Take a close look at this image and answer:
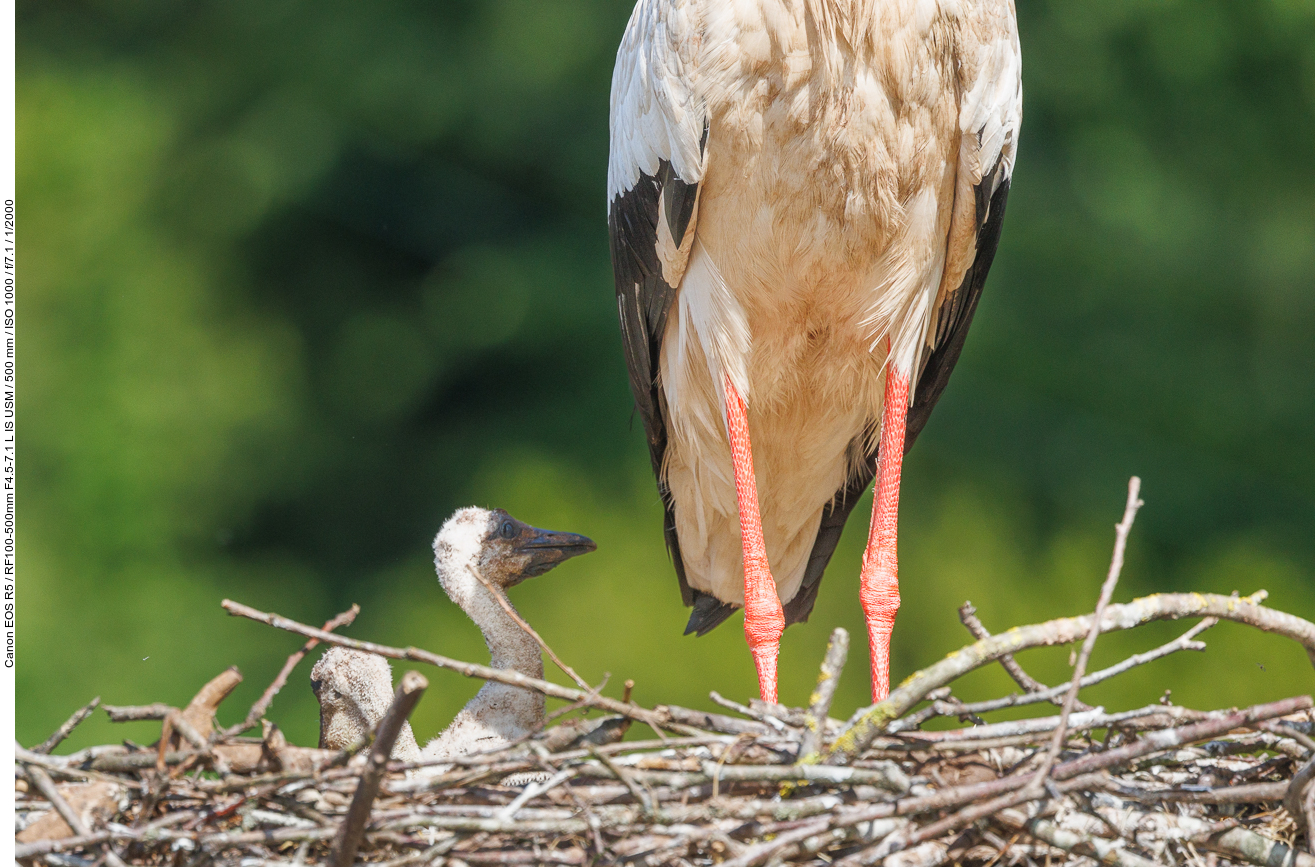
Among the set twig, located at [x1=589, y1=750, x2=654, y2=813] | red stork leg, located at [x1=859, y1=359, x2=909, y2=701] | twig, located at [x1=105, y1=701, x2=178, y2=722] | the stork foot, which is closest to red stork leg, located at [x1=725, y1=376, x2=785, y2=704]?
the stork foot

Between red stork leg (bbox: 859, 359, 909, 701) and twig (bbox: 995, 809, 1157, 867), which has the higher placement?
red stork leg (bbox: 859, 359, 909, 701)

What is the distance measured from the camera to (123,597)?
16.4 ft

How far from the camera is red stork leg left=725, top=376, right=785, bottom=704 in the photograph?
9.30 ft

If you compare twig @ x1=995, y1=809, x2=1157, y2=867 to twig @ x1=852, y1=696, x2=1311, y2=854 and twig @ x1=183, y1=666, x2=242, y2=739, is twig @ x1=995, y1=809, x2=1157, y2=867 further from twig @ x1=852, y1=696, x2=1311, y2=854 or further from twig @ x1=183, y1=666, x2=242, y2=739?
twig @ x1=183, y1=666, x2=242, y2=739

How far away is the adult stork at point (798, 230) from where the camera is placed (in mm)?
2443

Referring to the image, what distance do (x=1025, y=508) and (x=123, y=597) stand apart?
11.0 ft

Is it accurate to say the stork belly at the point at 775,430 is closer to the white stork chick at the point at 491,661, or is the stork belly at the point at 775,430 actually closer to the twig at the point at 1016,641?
the white stork chick at the point at 491,661

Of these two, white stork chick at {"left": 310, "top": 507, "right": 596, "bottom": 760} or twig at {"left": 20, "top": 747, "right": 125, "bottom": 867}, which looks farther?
white stork chick at {"left": 310, "top": 507, "right": 596, "bottom": 760}

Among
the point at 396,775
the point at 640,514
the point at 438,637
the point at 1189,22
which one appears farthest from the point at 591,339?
the point at 396,775

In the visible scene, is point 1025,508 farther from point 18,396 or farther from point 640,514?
point 18,396

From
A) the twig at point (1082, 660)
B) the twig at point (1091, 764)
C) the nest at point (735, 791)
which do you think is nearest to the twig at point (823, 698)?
the nest at point (735, 791)

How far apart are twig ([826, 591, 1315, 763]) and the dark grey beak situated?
4.48 feet

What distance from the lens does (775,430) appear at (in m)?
3.15

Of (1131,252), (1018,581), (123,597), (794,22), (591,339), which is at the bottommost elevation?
(123,597)
